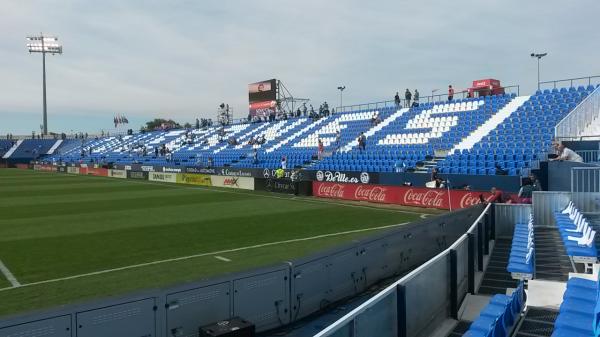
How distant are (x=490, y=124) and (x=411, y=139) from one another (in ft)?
18.2

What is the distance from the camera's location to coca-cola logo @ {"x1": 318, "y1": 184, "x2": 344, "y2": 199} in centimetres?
2784

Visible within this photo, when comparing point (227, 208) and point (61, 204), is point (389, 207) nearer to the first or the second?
point (227, 208)

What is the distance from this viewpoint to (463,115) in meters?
34.0

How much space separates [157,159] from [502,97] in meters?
39.2

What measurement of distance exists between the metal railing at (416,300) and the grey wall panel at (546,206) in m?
6.10

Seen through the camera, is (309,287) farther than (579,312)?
Yes

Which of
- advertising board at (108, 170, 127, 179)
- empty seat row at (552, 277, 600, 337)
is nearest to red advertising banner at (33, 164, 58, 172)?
advertising board at (108, 170, 127, 179)

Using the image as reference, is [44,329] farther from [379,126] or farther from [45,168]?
[45,168]

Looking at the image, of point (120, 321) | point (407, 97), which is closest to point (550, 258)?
point (120, 321)

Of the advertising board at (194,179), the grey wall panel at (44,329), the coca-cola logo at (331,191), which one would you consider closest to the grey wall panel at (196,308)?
the grey wall panel at (44,329)

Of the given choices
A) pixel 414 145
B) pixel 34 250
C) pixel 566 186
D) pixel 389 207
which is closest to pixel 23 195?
pixel 34 250

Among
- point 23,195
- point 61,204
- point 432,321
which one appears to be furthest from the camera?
point 23,195

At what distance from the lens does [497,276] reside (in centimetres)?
1026

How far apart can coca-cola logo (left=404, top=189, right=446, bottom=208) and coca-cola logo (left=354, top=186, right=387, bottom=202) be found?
4.98ft
